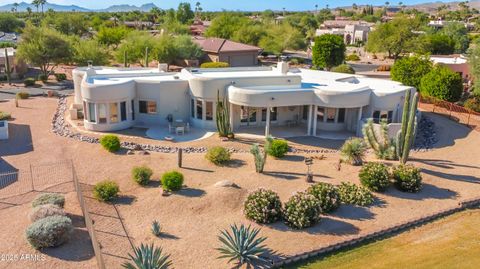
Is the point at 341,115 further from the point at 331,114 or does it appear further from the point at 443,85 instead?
the point at 443,85

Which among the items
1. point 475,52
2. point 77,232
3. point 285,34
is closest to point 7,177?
point 77,232

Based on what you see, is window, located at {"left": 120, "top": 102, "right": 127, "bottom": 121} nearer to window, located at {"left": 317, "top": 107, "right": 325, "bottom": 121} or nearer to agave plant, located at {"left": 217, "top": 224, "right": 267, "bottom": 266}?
window, located at {"left": 317, "top": 107, "right": 325, "bottom": 121}

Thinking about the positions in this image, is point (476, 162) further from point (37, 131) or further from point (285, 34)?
point (285, 34)

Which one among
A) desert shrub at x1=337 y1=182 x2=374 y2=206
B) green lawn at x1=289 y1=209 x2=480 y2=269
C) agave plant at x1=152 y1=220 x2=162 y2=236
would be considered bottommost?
green lawn at x1=289 y1=209 x2=480 y2=269

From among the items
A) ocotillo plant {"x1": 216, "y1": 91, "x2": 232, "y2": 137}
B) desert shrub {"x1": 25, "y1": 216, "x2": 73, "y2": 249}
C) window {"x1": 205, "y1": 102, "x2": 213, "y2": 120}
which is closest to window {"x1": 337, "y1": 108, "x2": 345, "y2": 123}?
ocotillo plant {"x1": 216, "y1": 91, "x2": 232, "y2": 137}

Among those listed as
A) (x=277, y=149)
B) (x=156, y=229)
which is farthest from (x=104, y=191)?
(x=277, y=149)

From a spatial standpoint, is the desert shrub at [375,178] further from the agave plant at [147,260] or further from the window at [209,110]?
the window at [209,110]
